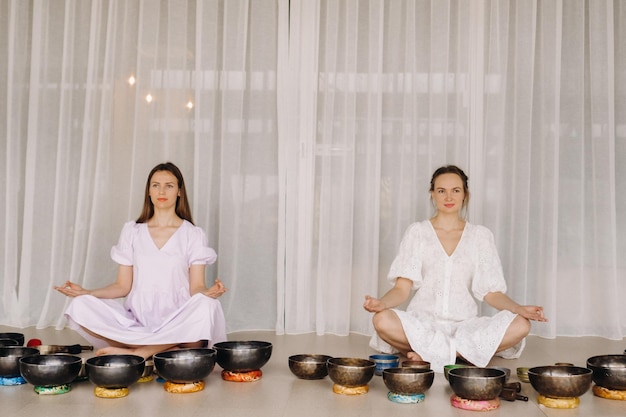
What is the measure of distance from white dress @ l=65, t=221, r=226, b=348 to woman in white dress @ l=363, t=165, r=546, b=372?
82cm

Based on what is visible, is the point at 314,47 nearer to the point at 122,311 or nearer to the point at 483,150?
the point at 483,150

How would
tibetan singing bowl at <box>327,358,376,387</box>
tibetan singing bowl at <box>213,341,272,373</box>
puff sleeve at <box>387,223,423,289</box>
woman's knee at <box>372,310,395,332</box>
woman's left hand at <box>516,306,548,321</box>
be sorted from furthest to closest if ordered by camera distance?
1. puff sleeve at <box>387,223,423,289</box>
2. woman's knee at <box>372,310,395,332</box>
3. woman's left hand at <box>516,306,548,321</box>
4. tibetan singing bowl at <box>213,341,272,373</box>
5. tibetan singing bowl at <box>327,358,376,387</box>

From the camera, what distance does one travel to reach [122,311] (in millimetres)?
3922

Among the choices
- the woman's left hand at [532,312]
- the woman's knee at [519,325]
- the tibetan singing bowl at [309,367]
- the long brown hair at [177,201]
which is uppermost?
the long brown hair at [177,201]

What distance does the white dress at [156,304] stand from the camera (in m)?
3.73

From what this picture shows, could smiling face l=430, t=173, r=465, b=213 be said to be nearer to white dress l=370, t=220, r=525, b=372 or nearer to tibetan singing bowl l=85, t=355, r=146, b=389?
white dress l=370, t=220, r=525, b=372

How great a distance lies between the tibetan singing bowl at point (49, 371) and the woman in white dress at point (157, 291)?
20.0 inches

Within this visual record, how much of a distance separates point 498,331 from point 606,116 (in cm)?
175

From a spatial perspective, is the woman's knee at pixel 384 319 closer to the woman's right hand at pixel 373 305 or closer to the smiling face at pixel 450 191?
the woman's right hand at pixel 373 305

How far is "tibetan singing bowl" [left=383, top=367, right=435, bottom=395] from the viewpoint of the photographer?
305cm

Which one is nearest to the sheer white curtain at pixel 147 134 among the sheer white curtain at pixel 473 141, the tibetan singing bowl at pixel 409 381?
the sheer white curtain at pixel 473 141

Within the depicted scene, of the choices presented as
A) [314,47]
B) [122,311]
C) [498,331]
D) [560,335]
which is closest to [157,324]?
[122,311]

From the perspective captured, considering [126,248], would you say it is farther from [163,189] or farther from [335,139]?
[335,139]

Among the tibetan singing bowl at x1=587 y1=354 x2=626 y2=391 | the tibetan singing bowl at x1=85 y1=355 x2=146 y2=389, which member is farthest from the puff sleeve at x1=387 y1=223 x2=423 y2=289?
the tibetan singing bowl at x1=85 y1=355 x2=146 y2=389
